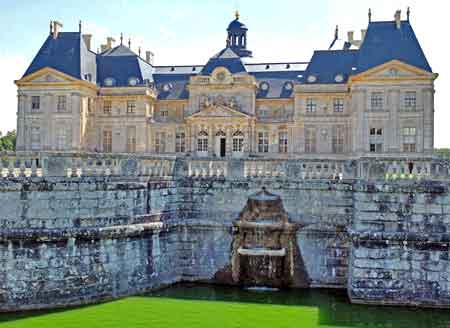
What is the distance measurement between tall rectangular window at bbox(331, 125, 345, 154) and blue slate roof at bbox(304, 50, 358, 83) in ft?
11.3

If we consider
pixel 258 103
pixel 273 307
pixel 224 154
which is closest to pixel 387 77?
pixel 258 103

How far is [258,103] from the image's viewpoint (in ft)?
132

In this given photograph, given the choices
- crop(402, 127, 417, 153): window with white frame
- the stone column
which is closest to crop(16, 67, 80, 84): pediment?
crop(402, 127, 417, 153): window with white frame

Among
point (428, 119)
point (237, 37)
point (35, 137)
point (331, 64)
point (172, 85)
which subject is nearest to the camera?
point (428, 119)

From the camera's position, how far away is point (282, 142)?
39.5 m

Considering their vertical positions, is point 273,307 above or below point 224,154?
Result: below

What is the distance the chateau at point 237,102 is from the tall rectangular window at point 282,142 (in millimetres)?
74

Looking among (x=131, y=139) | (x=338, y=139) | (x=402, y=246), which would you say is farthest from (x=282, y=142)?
(x=402, y=246)

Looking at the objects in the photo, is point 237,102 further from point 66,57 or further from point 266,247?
point 266,247

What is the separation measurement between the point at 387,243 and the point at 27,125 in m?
34.0

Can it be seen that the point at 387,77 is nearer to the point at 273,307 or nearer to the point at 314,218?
the point at 314,218

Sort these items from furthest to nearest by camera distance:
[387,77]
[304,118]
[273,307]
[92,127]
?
[92,127] → [304,118] → [387,77] → [273,307]

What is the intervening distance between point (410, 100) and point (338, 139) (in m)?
5.56

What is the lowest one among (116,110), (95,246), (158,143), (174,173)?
(95,246)
